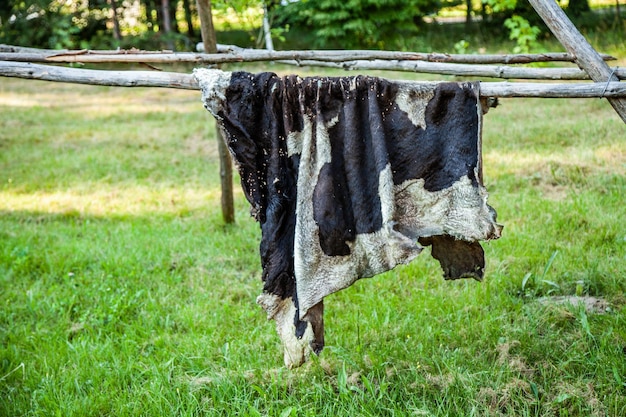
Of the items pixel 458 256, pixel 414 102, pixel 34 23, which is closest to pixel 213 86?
pixel 414 102

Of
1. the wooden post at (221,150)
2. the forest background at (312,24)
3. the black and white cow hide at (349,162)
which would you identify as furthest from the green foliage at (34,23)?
the black and white cow hide at (349,162)

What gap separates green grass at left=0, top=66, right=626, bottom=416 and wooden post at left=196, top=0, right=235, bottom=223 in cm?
20

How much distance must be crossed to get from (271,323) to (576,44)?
8.04 ft

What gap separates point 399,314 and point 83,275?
250 cm

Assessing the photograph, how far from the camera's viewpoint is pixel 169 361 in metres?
3.68

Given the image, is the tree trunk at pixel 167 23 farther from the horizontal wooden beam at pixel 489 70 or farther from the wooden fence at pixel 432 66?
the horizontal wooden beam at pixel 489 70

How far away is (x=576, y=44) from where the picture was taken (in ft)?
9.27

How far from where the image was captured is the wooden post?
527 cm

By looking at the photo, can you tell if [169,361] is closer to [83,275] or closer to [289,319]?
[289,319]

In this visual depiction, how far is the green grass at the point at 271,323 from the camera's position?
3.37 meters

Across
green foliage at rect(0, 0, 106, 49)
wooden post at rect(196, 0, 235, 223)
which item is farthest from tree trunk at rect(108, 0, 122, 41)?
wooden post at rect(196, 0, 235, 223)

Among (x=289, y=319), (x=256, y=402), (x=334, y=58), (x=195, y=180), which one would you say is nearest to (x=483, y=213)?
(x=289, y=319)

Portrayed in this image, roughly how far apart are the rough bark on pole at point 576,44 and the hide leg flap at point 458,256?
0.87m

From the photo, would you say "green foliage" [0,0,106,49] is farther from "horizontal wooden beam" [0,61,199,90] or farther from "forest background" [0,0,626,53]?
"horizontal wooden beam" [0,61,199,90]
